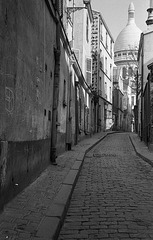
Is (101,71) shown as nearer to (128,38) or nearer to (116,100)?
(116,100)

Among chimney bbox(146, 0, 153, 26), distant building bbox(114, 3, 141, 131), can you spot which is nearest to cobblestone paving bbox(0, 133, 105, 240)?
chimney bbox(146, 0, 153, 26)

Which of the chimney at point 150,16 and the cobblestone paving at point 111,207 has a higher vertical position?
the chimney at point 150,16

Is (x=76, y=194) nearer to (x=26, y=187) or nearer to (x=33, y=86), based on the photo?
(x=26, y=187)

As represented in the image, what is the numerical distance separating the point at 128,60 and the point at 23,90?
188ft

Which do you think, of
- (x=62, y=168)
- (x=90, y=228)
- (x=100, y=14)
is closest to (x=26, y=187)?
(x=90, y=228)

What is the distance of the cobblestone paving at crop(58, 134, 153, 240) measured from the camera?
4.40m

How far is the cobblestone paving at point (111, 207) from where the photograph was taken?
440 cm

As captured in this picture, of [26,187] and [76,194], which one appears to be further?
[76,194]

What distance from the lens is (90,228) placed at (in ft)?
15.0

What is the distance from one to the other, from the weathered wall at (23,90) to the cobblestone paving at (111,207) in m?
1.05

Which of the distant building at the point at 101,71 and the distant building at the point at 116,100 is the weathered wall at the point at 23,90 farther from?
the distant building at the point at 116,100

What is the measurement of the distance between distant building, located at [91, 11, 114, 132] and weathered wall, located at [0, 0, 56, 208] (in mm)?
21545

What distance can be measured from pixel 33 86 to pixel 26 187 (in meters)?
1.95

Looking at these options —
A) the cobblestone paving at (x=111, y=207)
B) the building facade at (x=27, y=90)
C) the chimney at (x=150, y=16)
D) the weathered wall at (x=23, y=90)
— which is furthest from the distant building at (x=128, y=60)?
the weathered wall at (x=23, y=90)
